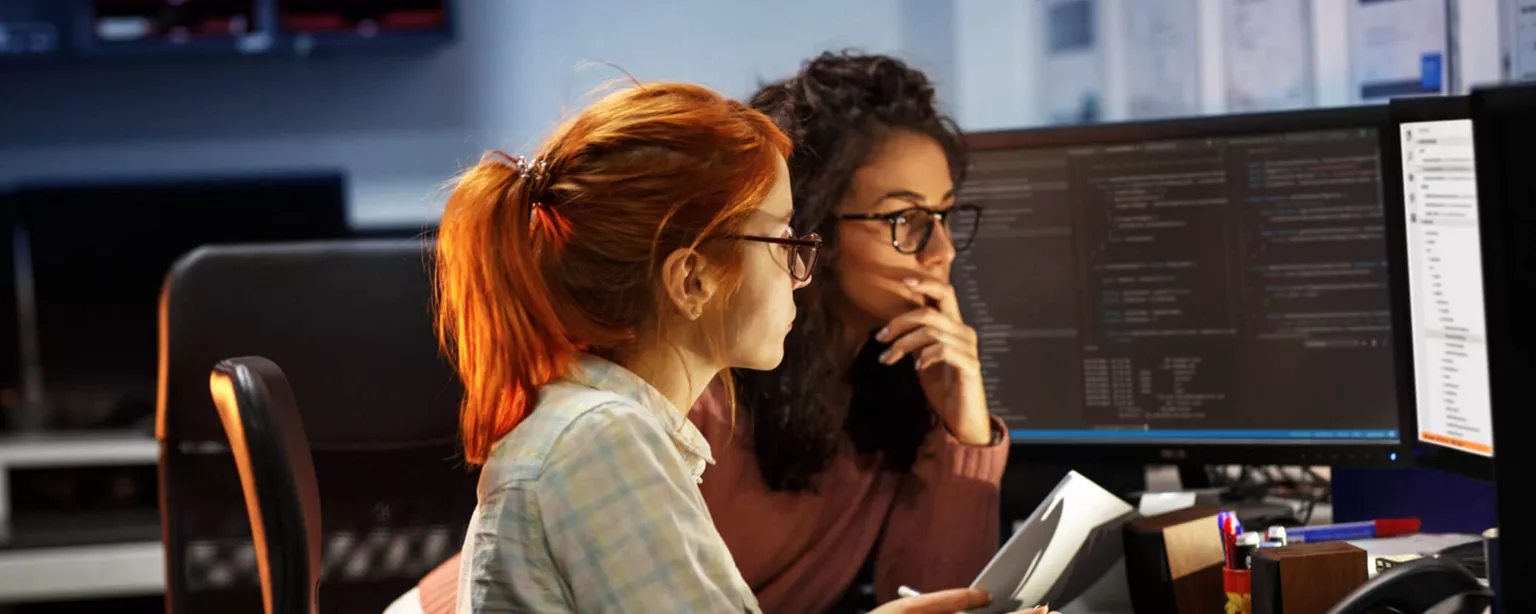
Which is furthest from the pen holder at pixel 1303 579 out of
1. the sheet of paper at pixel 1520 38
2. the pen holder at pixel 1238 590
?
the sheet of paper at pixel 1520 38

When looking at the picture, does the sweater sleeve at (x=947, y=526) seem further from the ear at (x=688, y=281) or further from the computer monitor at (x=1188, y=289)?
the ear at (x=688, y=281)

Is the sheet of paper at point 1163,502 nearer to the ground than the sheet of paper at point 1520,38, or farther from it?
nearer to the ground

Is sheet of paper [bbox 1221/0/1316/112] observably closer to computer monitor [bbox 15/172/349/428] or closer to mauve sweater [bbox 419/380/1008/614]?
mauve sweater [bbox 419/380/1008/614]

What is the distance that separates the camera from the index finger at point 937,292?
1414 mm

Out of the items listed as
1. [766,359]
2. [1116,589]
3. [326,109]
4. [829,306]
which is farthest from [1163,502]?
[326,109]

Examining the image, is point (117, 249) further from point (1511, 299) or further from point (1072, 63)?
point (1511, 299)

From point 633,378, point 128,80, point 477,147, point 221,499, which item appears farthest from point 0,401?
point 633,378

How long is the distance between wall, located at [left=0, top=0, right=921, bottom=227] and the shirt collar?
2.68m

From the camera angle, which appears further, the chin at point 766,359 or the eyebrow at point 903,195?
the eyebrow at point 903,195

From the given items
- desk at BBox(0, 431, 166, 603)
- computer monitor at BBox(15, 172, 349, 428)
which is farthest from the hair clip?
computer monitor at BBox(15, 172, 349, 428)

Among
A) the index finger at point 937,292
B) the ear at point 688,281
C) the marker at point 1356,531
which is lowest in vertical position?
the marker at point 1356,531

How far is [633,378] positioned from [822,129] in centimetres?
51

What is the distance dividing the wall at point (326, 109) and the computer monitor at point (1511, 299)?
2968 mm

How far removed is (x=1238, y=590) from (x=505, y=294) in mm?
573
